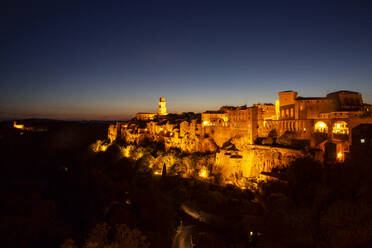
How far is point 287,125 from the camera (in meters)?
29.1

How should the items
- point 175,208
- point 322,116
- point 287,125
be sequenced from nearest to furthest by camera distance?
point 175,208, point 287,125, point 322,116

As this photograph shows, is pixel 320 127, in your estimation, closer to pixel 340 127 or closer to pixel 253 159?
pixel 340 127

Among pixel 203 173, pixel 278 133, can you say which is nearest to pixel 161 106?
pixel 203 173

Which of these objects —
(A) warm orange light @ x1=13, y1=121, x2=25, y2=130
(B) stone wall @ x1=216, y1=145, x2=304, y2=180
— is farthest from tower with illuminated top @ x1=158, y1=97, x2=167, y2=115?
(A) warm orange light @ x1=13, y1=121, x2=25, y2=130

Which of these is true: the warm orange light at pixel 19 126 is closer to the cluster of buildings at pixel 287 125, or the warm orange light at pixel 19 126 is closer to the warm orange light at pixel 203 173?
the cluster of buildings at pixel 287 125

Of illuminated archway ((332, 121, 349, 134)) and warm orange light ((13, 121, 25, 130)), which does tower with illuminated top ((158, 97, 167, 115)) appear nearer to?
illuminated archway ((332, 121, 349, 134))

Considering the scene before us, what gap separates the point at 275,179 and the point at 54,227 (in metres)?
24.6

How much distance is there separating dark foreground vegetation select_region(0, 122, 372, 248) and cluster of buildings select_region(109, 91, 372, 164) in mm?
4996

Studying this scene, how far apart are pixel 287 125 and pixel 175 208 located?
1958 cm

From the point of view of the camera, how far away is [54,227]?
21.6m

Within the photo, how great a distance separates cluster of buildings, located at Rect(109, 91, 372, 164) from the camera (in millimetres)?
23312

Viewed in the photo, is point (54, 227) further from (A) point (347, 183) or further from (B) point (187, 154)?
(A) point (347, 183)

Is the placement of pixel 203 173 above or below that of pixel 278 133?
below

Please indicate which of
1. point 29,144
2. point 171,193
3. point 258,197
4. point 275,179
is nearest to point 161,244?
A: point 171,193
